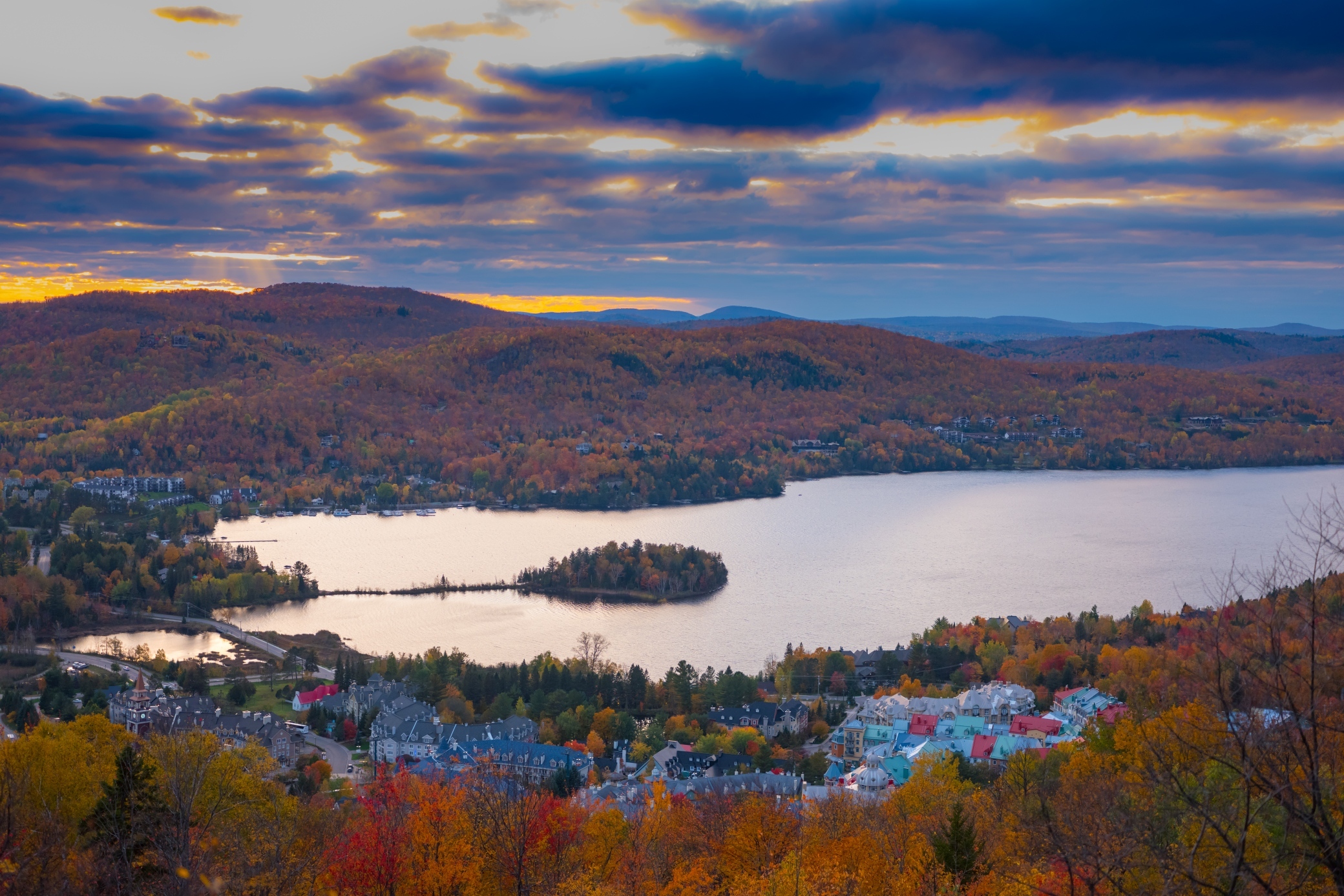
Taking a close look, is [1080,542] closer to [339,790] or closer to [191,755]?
[339,790]

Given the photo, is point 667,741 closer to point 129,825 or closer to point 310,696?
point 310,696

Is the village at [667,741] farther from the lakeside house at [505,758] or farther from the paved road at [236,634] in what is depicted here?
the paved road at [236,634]

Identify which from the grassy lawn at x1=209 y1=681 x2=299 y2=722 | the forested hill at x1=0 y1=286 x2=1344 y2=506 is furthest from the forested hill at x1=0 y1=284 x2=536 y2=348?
the grassy lawn at x1=209 y1=681 x2=299 y2=722

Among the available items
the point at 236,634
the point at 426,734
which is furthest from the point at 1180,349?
the point at 426,734

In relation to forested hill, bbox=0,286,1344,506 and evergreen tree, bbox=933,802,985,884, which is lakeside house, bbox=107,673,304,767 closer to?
evergreen tree, bbox=933,802,985,884

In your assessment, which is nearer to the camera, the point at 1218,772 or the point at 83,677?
the point at 1218,772

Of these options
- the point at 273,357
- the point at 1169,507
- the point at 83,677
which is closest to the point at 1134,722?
the point at 83,677

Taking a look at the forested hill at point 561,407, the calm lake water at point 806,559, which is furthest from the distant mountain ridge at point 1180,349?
the calm lake water at point 806,559

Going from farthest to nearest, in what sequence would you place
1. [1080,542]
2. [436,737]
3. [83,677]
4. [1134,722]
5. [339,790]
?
[1080,542] → [83,677] → [436,737] → [339,790] → [1134,722]
